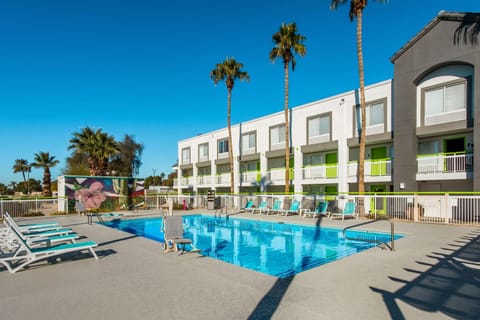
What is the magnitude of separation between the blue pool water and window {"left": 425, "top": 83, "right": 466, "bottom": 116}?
1012 centimetres

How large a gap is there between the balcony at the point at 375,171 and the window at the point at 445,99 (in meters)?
3.90

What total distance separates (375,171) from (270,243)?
11.5m

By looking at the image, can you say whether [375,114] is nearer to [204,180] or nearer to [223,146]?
[223,146]

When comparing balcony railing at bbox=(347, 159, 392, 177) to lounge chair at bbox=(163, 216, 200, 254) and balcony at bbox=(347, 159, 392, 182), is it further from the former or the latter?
lounge chair at bbox=(163, 216, 200, 254)

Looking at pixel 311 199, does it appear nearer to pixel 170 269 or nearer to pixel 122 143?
pixel 170 269

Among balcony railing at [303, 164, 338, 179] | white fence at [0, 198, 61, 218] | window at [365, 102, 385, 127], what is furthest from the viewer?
balcony railing at [303, 164, 338, 179]

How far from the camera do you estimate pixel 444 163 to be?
16.6m

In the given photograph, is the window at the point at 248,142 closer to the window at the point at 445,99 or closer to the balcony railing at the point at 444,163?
the balcony railing at the point at 444,163

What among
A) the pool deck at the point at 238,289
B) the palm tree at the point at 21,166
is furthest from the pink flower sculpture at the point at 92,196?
the palm tree at the point at 21,166

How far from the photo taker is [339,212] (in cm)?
1664

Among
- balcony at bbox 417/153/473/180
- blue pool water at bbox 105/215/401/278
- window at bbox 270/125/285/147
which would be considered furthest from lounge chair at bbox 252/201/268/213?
balcony at bbox 417/153/473/180

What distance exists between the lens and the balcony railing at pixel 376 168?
1877cm

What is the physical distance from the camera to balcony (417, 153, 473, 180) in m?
15.6

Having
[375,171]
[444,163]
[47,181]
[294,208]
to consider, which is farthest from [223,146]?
[47,181]
